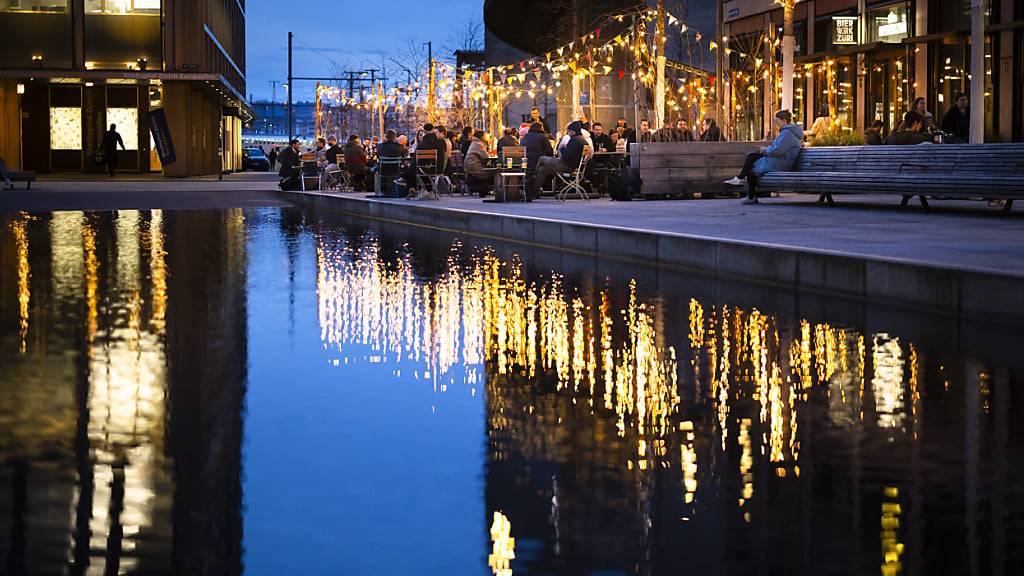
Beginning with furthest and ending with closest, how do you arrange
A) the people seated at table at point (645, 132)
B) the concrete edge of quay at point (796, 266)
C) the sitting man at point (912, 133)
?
the people seated at table at point (645, 132), the sitting man at point (912, 133), the concrete edge of quay at point (796, 266)

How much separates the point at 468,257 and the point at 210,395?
8675 mm

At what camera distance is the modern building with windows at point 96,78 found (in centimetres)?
5409

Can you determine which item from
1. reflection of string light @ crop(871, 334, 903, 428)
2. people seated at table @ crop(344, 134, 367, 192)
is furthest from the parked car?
reflection of string light @ crop(871, 334, 903, 428)

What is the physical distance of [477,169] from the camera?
27.8m

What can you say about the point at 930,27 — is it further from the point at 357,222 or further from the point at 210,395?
the point at 210,395

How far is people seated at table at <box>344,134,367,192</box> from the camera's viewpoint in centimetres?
3297

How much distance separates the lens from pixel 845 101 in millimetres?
39875

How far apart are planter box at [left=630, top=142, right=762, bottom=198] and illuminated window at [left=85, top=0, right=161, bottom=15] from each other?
35.5m

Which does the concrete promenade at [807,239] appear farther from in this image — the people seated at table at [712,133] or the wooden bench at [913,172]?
the people seated at table at [712,133]

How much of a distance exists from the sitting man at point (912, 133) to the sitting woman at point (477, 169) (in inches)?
310

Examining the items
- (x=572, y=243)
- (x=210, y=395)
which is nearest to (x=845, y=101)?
(x=572, y=243)

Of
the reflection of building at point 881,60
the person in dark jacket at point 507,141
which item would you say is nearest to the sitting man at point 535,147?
the person in dark jacket at point 507,141

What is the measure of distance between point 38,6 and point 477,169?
3238 centimetres

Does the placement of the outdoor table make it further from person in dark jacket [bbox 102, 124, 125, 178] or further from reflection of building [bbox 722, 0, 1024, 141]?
person in dark jacket [bbox 102, 124, 125, 178]
